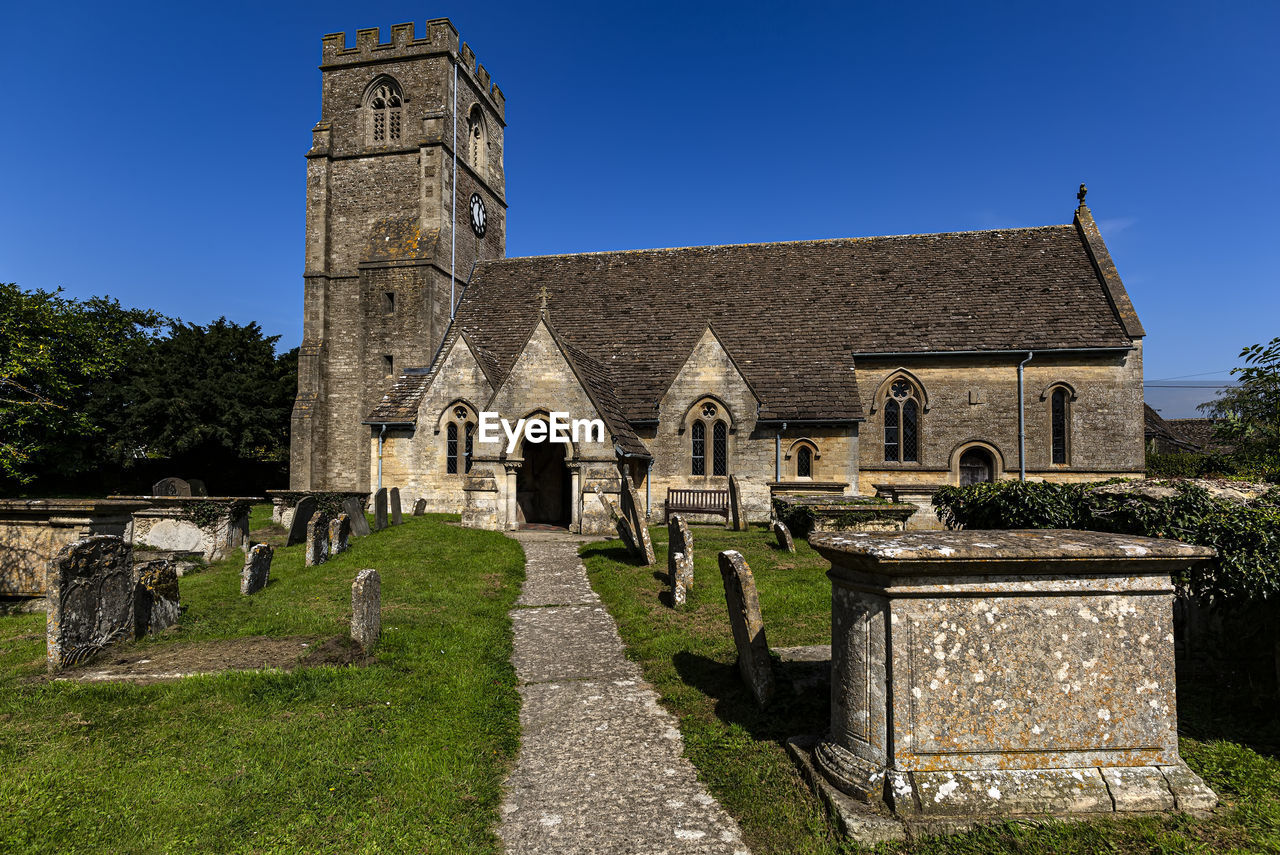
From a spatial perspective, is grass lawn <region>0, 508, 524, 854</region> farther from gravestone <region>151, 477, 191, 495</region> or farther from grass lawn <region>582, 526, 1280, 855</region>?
gravestone <region>151, 477, 191, 495</region>

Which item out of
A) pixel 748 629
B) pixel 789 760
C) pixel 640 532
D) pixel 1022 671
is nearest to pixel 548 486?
pixel 640 532

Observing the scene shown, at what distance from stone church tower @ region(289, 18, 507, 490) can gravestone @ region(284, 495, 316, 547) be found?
11626 millimetres

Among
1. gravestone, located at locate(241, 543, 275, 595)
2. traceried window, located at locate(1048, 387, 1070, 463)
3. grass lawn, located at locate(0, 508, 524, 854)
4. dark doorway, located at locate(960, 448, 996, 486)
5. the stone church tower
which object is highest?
the stone church tower

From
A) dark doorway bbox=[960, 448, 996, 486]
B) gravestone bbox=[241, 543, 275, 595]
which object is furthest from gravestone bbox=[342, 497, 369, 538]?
dark doorway bbox=[960, 448, 996, 486]

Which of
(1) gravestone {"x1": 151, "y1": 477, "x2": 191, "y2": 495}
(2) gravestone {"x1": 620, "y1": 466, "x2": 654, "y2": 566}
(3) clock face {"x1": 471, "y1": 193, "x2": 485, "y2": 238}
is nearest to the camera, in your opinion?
(2) gravestone {"x1": 620, "y1": 466, "x2": 654, "y2": 566}

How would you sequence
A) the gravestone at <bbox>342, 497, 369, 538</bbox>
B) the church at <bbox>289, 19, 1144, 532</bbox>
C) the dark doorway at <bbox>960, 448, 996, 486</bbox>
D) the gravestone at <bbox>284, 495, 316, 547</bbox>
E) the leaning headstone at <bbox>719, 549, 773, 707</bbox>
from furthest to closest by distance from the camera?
the dark doorway at <bbox>960, 448, 996, 486</bbox>, the church at <bbox>289, 19, 1144, 532</bbox>, the gravestone at <bbox>342, 497, 369, 538</bbox>, the gravestone at <bbox>284, 495, 316, 547</bbox>, the leaning headstone at <bbox>719, 549, 773, 707</bbox>

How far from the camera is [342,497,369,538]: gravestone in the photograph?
16656 millimetres

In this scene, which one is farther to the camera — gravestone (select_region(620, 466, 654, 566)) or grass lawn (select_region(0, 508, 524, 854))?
gravestone (select_region(620, 466, 654, 566))

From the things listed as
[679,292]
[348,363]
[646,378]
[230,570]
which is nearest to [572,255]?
[679,292]

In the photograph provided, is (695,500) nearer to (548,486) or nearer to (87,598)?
(548,486)

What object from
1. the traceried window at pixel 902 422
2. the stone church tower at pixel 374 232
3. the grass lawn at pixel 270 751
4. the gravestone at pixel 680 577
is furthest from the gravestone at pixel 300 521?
the traceried window at pixel 902 422

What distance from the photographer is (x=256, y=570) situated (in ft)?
35.8

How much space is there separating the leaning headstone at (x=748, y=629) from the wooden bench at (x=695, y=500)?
14039mm

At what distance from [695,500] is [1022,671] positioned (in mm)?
17097
